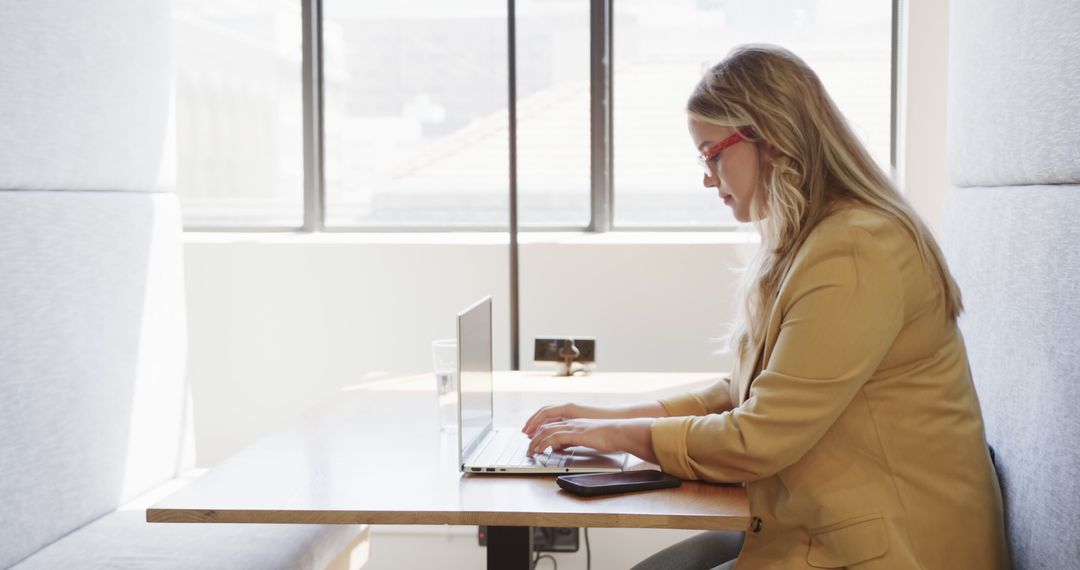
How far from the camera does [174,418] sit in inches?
97.7

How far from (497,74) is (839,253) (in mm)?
2036

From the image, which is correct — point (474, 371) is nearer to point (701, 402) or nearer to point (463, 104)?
point (701, 402)

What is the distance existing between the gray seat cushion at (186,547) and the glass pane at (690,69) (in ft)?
5.17

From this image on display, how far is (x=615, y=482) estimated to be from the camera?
1.46m

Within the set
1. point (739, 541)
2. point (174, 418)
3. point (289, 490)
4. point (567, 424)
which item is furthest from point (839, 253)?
point (174, 418)

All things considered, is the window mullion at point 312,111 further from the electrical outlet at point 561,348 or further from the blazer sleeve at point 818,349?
the blazer sleeve at point 818,349

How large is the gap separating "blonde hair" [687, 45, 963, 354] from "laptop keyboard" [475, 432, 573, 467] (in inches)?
16.6

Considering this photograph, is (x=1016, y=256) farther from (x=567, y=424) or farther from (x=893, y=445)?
(x=567, y=424)

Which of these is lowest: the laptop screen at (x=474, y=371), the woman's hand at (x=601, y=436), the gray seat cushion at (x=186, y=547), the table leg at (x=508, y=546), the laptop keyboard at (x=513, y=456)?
the gray seat cushion at (x=186, y=547)

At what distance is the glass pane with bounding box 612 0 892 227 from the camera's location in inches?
122

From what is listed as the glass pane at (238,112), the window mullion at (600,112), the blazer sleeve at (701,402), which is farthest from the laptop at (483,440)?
the glass pane at (238,112)

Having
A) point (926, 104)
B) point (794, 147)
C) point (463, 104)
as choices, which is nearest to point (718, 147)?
point (794, 147)

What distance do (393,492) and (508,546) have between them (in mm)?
251

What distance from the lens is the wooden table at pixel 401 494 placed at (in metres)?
1.37
